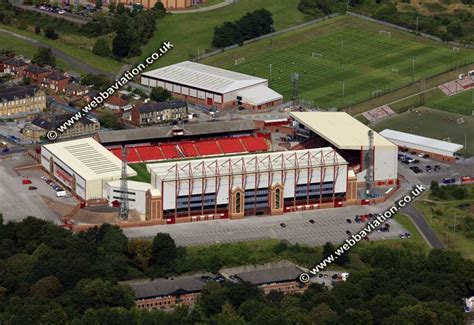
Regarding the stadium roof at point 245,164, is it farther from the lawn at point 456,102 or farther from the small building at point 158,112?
the lawn at point 456,102

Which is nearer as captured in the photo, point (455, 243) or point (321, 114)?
point (455, 243)

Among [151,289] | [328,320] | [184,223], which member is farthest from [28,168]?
[328,320]

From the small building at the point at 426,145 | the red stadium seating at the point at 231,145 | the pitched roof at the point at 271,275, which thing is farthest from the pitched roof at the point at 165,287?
the small building at the point at 426,145

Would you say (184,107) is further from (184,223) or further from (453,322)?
(453,322)

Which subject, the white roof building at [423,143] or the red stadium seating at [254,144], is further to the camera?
the white roof building at [423,143]

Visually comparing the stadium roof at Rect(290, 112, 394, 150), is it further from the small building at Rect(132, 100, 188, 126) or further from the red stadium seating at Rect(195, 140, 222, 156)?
the small building at Rect(132, 100, 188, 126)

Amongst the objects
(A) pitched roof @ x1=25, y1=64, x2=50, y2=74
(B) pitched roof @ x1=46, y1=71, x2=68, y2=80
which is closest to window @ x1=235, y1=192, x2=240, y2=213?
(B) pitched roof @ x1=46, y1=71, x2=68, y2=80
